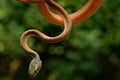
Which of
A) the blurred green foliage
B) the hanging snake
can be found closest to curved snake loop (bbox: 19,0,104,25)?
the hanging snake

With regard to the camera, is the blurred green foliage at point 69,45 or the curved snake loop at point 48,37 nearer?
the curved snake loop at point 48,37

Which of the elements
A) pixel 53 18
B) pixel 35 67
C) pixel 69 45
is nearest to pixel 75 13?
pixel 53 18

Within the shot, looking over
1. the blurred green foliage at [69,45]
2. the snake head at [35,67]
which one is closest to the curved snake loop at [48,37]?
the snake head at [35,67]

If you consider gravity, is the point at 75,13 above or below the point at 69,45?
above

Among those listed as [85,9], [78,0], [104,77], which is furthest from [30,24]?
[85,9]

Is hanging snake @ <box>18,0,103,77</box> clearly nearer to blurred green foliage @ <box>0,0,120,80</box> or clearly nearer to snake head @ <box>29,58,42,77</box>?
snake head @ <box>29,58,42,77</box>

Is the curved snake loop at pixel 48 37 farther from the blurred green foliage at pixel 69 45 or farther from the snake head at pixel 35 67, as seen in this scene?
the blurred green foliage at pixel 69 45

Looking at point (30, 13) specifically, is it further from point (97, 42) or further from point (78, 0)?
point (97, 42)

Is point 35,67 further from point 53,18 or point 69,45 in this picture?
point 69,45
